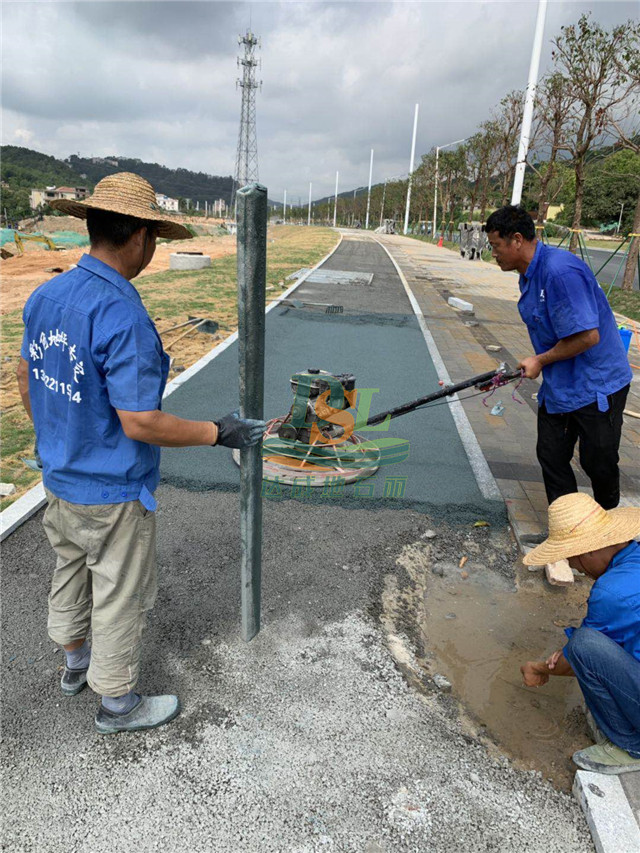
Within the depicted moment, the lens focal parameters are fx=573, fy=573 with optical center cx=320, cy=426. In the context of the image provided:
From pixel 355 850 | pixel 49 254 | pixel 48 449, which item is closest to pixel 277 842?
pixel 355 850

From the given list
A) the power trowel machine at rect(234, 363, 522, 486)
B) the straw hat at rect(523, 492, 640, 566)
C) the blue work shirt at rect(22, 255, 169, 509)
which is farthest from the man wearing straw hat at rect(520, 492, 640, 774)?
the power trowel machine at rect(234, 363, 522, 486)

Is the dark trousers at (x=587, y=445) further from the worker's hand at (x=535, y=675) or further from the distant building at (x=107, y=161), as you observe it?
the distant building at (x=107, y=161)

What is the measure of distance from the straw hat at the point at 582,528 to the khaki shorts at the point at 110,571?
1.53 m

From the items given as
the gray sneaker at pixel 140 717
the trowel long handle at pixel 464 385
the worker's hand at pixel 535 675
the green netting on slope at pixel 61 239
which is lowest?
the gray sneaker at pixel 140 717

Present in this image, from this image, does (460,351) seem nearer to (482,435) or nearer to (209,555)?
(482,435)

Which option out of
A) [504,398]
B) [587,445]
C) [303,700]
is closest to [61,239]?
[504,398]

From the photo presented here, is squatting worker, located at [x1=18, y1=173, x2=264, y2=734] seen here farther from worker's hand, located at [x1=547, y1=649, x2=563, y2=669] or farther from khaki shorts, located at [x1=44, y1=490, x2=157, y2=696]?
worker's hand, located at [x1=547, y1=649, x2=563, y2=669]

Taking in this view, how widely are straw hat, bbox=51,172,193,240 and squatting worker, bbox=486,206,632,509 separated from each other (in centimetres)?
215

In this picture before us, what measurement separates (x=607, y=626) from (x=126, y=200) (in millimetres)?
2283

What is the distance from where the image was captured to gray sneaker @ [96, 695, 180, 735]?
2205mm

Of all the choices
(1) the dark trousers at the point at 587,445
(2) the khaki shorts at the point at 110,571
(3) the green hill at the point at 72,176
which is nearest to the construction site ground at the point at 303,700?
(2) the khaki shorts at the point at 110,571

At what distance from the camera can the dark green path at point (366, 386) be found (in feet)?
14.1

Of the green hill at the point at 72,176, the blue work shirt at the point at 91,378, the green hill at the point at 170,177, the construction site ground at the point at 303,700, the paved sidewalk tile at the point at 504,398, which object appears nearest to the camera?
the blue work shirt at the point at 91,378

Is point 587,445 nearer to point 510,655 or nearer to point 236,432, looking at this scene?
point 510,655
